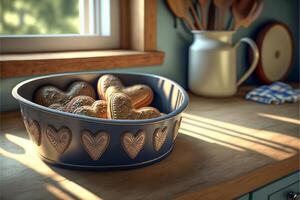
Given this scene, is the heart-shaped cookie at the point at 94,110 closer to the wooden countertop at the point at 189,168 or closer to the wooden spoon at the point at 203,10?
the wooden countertop at the point at 189,168

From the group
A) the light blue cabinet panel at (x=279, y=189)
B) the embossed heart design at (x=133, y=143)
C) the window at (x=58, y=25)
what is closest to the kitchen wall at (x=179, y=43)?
the window at (x=58, y=25)

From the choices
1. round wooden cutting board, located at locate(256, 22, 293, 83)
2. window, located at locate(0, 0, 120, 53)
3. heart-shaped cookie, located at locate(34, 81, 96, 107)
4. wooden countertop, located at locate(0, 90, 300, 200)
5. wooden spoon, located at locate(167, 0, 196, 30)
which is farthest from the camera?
round wooden cutting board, located at locate(256, 22, 293, 83)

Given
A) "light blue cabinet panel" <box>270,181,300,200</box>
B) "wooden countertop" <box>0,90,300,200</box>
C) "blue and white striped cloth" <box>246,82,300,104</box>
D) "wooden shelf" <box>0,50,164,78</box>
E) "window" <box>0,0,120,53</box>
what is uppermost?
"window" <box>0,0,120,53</box>

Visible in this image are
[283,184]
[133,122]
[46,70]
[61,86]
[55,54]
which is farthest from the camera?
[55,54]

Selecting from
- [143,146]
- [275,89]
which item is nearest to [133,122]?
[143,146]

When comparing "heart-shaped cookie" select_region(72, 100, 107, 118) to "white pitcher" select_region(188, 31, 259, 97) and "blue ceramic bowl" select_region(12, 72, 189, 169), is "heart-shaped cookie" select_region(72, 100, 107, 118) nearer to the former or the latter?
"blue ceramic bowl" select_region(12, 72, 189, 169)

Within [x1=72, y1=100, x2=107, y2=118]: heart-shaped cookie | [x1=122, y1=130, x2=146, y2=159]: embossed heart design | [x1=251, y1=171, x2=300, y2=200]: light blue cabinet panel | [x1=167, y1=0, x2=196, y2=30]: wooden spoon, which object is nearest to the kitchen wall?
[x1=167, y1=0, x2=196, y2=30]: wooden spoon

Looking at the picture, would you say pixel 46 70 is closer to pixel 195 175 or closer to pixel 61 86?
pixel 61 86

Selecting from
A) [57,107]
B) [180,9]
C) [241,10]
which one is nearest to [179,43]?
[180,9]
